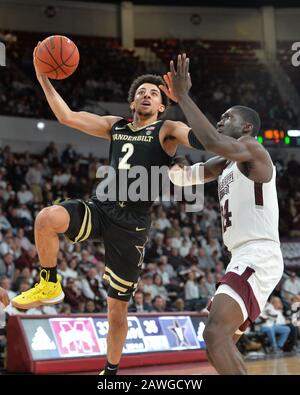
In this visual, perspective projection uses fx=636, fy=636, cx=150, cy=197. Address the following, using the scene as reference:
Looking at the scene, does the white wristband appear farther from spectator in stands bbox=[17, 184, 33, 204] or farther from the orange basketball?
spectator in stands bbox=[17, 184, 33, 204]

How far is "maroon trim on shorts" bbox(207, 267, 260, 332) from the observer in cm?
440

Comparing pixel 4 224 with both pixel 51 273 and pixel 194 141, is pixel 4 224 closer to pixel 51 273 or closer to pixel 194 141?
pixel 51 273

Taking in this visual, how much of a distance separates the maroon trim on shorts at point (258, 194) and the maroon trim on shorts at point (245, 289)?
538 millimetres

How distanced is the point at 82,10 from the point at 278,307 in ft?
45.8

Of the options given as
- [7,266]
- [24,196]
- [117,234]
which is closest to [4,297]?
[117,234]

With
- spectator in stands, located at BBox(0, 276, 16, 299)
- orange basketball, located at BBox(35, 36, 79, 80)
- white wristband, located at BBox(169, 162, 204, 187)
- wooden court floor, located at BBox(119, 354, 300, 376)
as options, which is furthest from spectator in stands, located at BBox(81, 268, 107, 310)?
orange basketball, located at BBox(35, 36, 79, 80)

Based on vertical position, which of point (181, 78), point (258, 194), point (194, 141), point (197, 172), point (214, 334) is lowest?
point (214, 334)

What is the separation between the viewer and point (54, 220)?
5.13 meters

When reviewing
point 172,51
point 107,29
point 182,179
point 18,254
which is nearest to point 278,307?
point 18,254

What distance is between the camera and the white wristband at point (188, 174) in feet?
18.1

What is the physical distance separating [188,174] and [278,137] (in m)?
12.0

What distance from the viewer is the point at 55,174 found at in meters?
16.0

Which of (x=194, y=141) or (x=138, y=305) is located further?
(x=138, y=305)

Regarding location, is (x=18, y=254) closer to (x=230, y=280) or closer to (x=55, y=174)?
(x=55, y=174)
